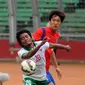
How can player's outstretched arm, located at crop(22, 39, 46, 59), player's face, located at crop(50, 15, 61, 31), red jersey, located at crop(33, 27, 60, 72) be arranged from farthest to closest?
red jersey, located at crop(33, 27, 60, 72) < player's face, located at crop(50, 15, 61, 31) < player's outstretched arm, located at crop(22, 39, 46, 59)

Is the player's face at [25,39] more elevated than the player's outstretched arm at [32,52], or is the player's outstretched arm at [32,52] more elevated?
the player's face at [25,39]

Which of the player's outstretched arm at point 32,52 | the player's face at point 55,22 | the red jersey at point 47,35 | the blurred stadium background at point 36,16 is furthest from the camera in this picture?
the blurred stadium background at point 36,16

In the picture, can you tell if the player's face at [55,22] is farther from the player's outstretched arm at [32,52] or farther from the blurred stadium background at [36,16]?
the blurred stadium background at [36,16]

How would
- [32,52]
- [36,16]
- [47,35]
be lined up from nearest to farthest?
[32,52]
[47,35]
[36,16]

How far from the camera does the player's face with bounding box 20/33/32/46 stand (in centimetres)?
433

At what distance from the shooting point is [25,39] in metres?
4.33

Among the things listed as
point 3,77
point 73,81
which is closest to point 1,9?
point 73,81

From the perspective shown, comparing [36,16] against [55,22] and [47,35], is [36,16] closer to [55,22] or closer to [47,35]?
[47,35]

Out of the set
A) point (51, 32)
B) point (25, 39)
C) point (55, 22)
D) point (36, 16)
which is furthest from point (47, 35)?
point (36, 16)

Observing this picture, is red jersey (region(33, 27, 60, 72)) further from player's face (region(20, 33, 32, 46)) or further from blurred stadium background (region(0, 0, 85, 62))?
blurred stadium background (region(0, 0, 85, 62))

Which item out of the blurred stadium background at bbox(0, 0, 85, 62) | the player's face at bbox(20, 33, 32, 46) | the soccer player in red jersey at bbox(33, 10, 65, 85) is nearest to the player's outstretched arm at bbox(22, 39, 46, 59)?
the player's face at bbox(20, 33, 32, 46)

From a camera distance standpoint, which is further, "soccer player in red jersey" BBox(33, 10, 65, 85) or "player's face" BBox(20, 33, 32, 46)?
"soccer player in red jersey" BBox(33, 10, 65, 85)

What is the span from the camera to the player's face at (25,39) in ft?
14.2

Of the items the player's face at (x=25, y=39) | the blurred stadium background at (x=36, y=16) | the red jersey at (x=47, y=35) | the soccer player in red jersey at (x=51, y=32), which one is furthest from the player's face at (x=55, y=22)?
the blurred stadium background at (x=36, y=16)
